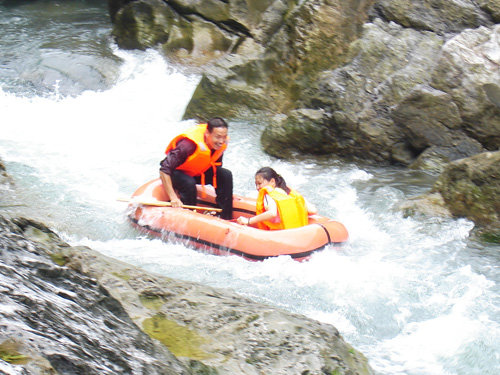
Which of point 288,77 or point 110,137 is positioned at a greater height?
point 288,77

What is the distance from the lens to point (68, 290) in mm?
2408

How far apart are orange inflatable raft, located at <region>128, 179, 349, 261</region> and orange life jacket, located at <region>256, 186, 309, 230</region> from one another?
0.15 metres

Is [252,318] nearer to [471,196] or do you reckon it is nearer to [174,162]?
[174,162]

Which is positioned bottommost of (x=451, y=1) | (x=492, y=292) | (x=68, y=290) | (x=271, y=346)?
(x=492, y=292)

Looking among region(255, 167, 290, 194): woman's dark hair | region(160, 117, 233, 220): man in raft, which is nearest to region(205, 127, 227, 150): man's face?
region(160, 117, 233, 220): man in raft

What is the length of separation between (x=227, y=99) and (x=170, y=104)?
3.88 ft

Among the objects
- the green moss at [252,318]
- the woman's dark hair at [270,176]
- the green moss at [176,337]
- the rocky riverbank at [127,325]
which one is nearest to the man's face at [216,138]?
the woman's dark hair at [270,176]

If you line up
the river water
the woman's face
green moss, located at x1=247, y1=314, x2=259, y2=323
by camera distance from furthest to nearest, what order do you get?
the woman's face, the river water, green moss, located at x1=247, y1=314, x2=259, y2=323

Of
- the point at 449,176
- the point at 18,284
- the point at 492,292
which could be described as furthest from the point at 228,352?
the point at 449,176

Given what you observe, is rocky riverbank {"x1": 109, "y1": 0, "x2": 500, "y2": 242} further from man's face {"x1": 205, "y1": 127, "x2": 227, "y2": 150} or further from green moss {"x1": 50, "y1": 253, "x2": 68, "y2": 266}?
green moss {"x1": 50, "y1": 253, "x2": 68, "y2": 266}

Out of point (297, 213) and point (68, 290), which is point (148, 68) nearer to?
point (297, 213)

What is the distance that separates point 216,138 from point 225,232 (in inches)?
35.5

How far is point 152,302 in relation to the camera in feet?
11.1

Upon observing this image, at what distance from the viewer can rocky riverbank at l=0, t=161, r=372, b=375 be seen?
1939 mm
